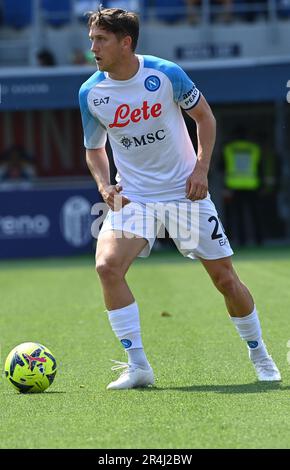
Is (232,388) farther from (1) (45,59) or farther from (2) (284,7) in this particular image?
(2) (284,7)

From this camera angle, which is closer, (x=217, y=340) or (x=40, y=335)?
(x=217, y=340)

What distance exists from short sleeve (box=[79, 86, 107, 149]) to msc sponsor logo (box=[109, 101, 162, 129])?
0.23 meters

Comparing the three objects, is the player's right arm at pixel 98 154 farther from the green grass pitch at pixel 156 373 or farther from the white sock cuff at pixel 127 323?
the green grass pitch at pixel 156 373

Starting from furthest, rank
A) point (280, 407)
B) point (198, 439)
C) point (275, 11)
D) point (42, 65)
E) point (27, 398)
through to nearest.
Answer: point (275, 11)
point (42, 65)
point (27, 398)
point (280, 407)
point (198, 439)

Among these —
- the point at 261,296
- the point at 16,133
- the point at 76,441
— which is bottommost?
the point at 16,133

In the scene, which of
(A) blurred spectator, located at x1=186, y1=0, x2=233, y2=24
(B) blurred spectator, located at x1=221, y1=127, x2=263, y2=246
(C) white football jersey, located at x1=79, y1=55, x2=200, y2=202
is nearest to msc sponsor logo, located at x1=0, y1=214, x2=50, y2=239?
(B) blurred spectator, located at x1=221, y1=127, x2=263, y2=246

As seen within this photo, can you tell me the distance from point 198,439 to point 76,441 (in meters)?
0.57

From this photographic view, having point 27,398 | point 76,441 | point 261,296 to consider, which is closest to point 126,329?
point 27,398

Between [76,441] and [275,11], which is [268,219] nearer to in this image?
[275,11]

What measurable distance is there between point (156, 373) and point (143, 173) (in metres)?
1.40

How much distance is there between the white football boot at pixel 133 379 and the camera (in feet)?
21.7

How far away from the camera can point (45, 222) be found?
19375 millimetres

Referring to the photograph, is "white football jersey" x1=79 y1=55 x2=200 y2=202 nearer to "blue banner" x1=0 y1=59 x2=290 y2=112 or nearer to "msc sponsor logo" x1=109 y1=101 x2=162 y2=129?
"msc sponsor logo" x1=109 y1=101 x2=162 y2=129

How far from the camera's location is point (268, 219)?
2308 centimetres
